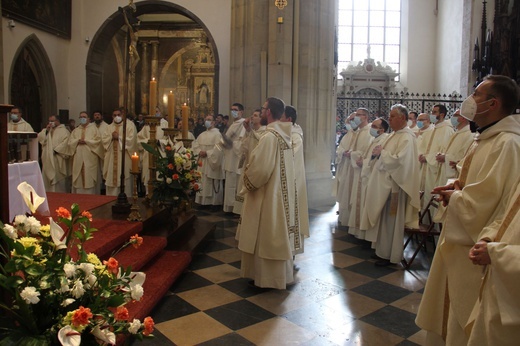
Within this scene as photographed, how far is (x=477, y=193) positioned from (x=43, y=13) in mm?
11359

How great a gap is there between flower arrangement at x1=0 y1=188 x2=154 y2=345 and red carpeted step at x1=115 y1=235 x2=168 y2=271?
81.7 inches

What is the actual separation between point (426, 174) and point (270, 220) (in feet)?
13.4

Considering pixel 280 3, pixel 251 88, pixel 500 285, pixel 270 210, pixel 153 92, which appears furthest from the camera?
pixel 251 88

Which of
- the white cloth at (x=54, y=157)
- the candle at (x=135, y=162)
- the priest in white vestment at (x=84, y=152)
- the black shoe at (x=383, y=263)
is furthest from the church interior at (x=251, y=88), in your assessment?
the priest in white vestment at (x=84, y=152)

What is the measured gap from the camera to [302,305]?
403 cm

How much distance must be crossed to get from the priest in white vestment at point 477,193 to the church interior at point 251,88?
0.94 metres

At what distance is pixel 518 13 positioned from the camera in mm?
11102

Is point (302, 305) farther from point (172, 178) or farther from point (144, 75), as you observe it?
point (144, 75)

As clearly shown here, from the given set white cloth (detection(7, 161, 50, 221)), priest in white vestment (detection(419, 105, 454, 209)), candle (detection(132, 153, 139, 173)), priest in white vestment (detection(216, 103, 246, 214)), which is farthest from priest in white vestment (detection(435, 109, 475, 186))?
white cloth (detection(7, 161, 50, 221))

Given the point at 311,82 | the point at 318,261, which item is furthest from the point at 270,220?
the point at 311,82

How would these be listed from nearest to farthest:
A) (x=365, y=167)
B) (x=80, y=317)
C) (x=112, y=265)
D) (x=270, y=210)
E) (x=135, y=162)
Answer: (x=80, y=317)
(x=112, y=265)
(x=270, y=210)
(x=135, y=162)
(x=365, y=167)

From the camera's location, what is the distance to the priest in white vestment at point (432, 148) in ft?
24.0

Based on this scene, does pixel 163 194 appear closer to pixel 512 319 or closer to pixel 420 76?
pixel 512 319

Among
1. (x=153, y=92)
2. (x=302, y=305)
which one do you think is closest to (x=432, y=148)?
(x=302, y=305)
